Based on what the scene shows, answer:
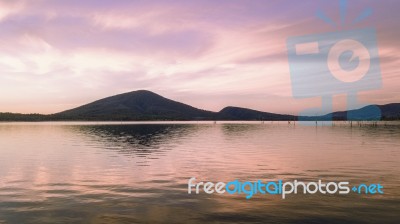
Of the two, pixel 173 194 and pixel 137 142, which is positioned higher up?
pixel 137 142

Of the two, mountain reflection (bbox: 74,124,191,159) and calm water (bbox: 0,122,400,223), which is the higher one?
mountain reflection (bbox: 74,124,191,159)

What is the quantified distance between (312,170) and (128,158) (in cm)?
2391

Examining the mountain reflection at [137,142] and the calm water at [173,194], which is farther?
the mountain reflection at [137,142]

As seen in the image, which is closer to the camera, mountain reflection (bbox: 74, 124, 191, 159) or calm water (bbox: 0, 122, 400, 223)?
calm water (bbox: 0, 122, 400, 223)

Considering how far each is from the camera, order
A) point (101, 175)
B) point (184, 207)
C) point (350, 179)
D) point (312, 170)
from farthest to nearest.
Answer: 1. point (312, 170)
2. point (101, 175)
3. point (350, 179)
4. point (184, 207)

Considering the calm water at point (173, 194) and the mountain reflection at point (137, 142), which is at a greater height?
the mountain reflection at point (137, 142)

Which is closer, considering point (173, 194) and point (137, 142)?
point (173, 194)

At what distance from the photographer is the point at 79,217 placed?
19297 millimetres

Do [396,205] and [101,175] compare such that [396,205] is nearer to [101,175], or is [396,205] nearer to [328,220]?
[328,220]

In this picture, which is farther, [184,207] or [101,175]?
[101,175]

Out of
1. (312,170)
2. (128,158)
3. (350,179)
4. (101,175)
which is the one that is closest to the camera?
(350,179)

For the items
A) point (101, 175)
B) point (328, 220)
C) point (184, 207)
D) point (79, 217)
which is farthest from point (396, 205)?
point (101, 175)

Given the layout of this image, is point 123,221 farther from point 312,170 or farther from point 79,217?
point 312,170

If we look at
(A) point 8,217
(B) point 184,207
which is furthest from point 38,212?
(B) point 184,207
